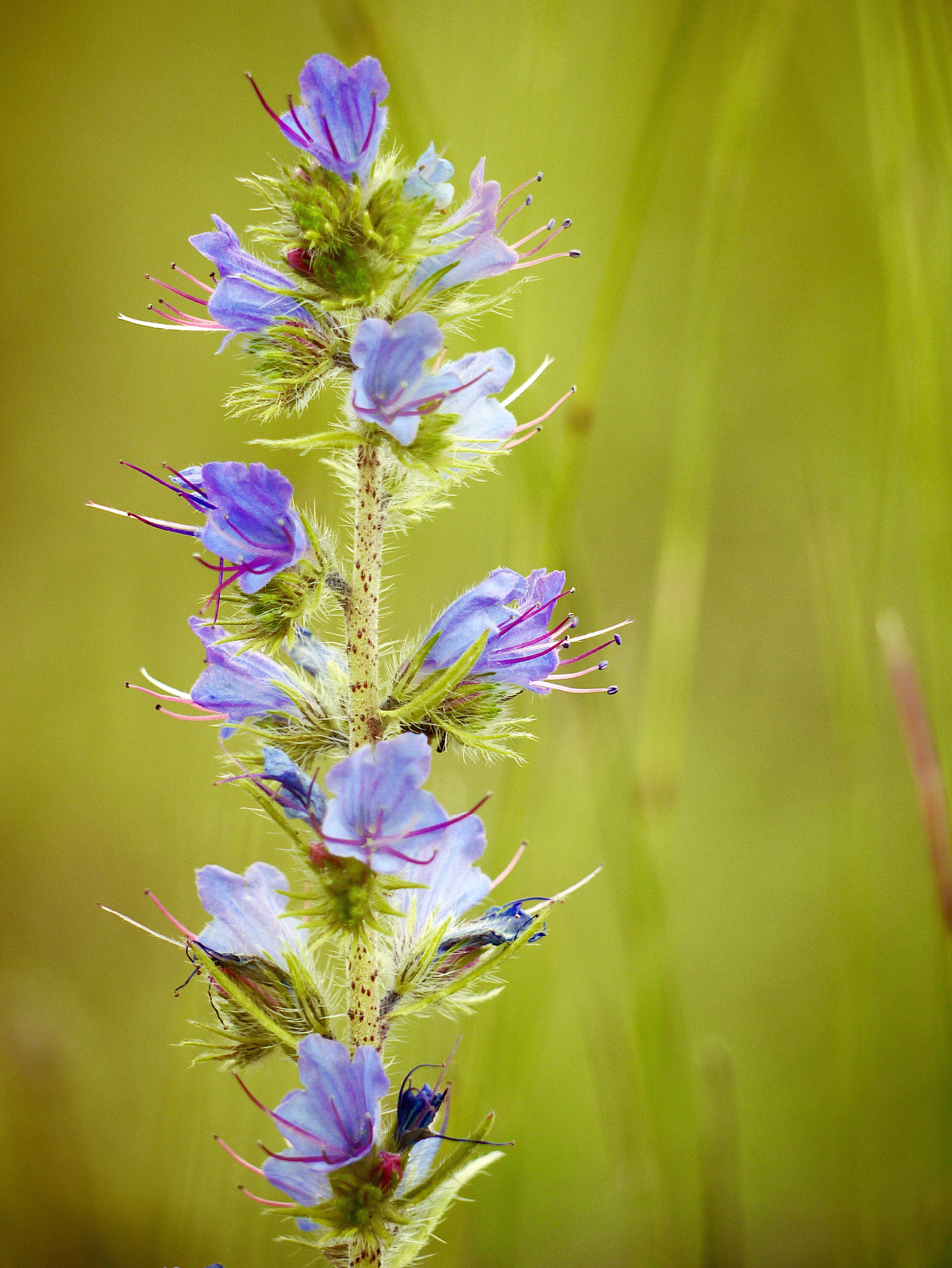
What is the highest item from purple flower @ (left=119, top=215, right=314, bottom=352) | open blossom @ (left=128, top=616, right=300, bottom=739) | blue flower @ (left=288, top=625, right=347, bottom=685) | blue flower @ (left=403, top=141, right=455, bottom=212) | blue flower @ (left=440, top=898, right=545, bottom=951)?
blue flower @ (left=403, top=141, right=455, bottom=212)

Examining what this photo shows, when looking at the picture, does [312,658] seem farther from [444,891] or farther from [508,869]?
[508,869]

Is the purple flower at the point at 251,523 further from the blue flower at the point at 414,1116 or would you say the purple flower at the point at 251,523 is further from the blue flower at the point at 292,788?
the blue flower at the point at 414,1116

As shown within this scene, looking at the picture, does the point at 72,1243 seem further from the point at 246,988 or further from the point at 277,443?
the point at 277,443

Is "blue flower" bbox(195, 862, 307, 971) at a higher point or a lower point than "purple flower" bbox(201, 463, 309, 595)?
lower

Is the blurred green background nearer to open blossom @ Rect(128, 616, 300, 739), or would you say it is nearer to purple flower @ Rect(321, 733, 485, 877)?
open blossom @ Rect(128, 616, 300, 739)

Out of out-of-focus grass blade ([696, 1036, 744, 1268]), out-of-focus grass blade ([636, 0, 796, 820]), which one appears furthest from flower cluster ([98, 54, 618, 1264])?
out-of-focus grass blade ([636, 0, 796, 820])

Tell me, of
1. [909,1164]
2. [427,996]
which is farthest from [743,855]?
[427,996]

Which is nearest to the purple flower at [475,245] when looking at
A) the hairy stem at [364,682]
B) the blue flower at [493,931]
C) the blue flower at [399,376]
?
the blue flower at [399,376]
